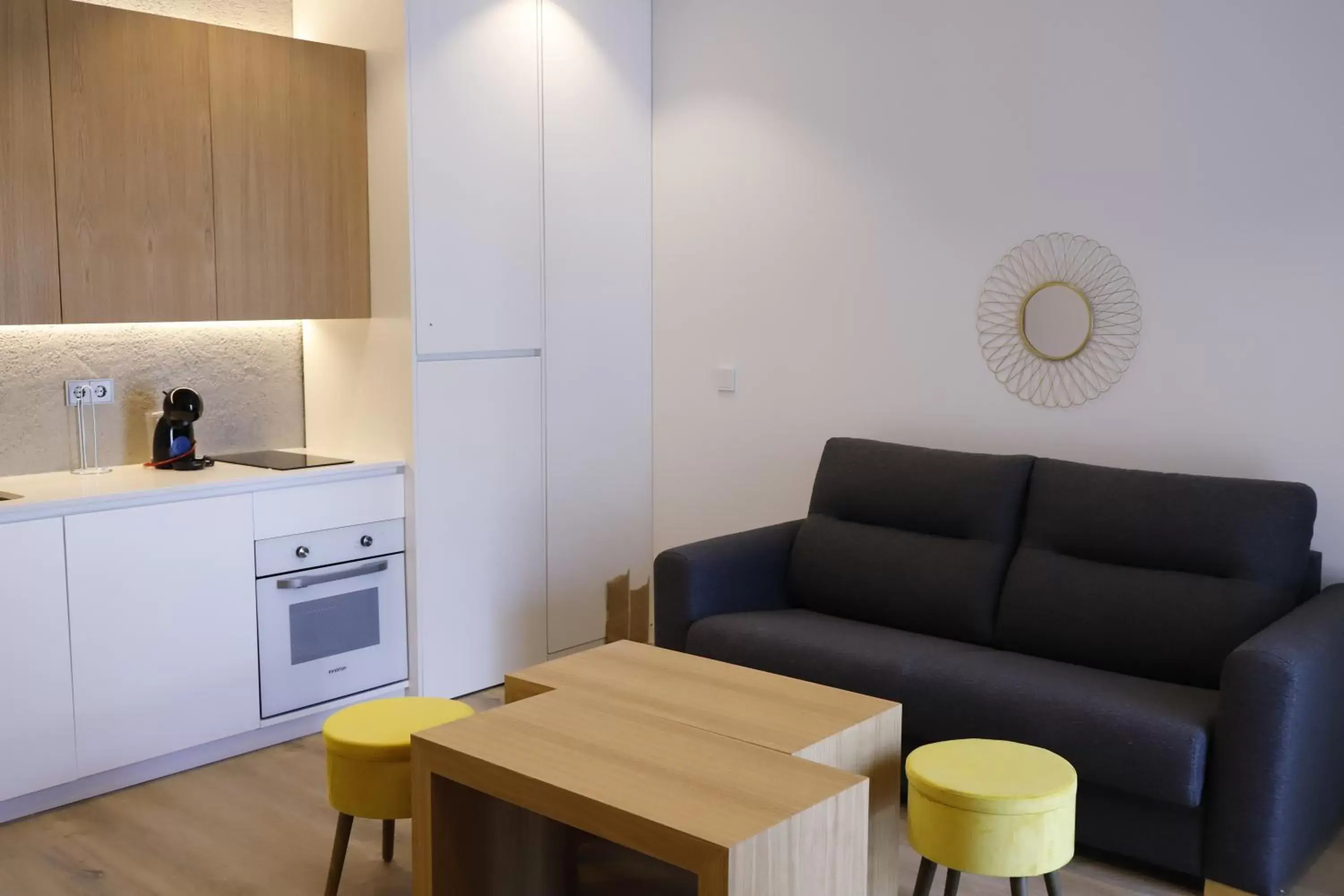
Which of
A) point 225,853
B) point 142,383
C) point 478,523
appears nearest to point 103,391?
point 142,383

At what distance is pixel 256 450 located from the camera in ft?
14.4

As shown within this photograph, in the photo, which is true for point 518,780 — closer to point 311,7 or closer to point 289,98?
point 289,98

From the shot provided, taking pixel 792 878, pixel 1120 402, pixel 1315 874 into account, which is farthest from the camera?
pixel 1120 402

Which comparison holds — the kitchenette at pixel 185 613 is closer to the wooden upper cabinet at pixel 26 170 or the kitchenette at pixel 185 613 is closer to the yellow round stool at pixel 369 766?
the wooden upper cabinet at pixel 26 170

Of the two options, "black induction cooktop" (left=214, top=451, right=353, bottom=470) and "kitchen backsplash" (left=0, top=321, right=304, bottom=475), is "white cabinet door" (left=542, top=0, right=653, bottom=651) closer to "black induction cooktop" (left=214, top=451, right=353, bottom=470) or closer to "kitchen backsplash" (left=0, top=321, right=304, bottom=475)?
"black induction cooktop" (left=214, top=451, right=353, bottom=470)

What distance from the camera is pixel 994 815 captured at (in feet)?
8.09

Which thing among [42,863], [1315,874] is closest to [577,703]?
[42,863]

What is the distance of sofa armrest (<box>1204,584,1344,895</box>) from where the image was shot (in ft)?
9.07

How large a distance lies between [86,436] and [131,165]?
89 centimetres

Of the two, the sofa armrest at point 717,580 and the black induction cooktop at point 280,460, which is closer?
the sofa armrest at point 717,580

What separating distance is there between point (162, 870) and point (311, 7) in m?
2.86

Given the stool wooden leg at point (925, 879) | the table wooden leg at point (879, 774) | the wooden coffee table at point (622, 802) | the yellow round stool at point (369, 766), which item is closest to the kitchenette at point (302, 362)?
the yellow round stool at point (369, 766)

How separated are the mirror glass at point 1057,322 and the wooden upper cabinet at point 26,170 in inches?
115

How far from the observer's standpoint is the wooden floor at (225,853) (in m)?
3.01
